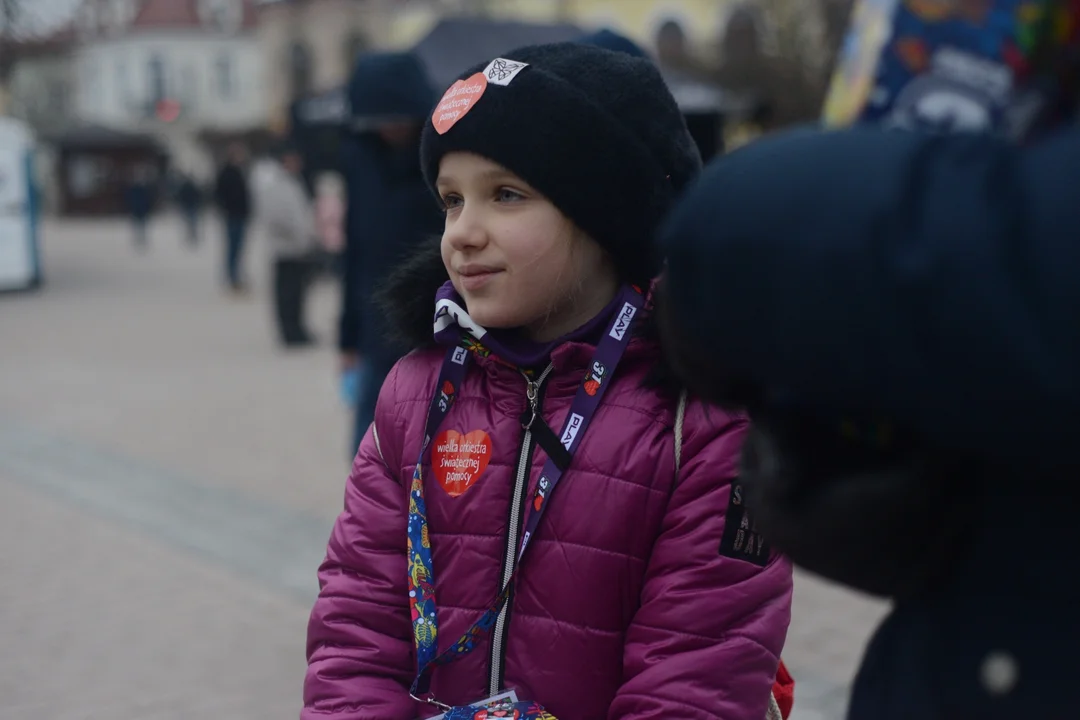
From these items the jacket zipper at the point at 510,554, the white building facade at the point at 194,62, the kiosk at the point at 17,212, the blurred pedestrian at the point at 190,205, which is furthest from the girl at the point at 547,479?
the white building facade at the point at 194,62

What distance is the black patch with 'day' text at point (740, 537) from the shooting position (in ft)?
5.48

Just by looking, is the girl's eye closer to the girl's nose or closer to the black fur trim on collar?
the girl's nose

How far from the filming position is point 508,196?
180cm

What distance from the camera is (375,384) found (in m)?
4.33

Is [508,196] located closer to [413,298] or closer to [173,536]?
[413,298]

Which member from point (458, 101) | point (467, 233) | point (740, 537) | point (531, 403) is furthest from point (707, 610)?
point (458, 101)

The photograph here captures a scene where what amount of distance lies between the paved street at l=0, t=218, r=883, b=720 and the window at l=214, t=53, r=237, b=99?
175ft

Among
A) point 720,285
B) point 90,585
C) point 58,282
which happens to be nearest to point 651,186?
point 720,285

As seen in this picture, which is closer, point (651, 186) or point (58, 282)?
point (651, 186)

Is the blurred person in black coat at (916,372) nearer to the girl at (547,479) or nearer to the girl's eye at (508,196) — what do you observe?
the girl at (547,479)

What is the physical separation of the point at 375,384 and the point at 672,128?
103 inches

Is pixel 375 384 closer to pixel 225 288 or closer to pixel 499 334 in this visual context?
pixel 499 334

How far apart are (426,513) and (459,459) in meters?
0.09

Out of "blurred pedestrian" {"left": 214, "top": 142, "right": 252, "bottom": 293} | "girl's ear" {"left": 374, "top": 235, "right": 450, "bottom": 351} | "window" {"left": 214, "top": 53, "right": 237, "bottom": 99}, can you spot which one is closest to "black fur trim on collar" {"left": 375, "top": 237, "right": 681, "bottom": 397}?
"girl's ear" {"left": 374, "top": 235, "right": 450, "bottom": 351}
